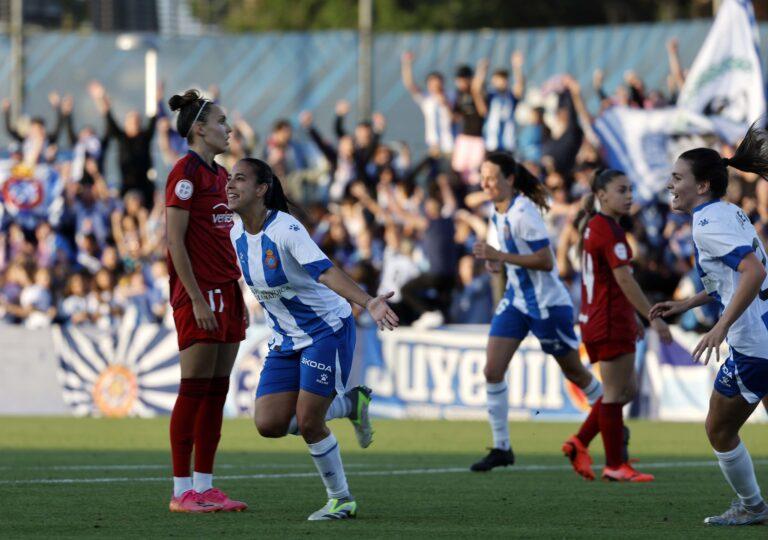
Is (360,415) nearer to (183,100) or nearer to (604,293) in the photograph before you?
(183,100)

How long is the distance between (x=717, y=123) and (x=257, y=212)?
11.2 metres

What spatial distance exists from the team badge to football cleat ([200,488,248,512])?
172cm

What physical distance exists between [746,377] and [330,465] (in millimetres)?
2257

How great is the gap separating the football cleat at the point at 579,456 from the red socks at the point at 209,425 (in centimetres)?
299

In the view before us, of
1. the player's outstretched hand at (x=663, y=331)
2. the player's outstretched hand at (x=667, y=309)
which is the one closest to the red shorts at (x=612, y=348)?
the player's outstretched hand at (x=663, y=331)

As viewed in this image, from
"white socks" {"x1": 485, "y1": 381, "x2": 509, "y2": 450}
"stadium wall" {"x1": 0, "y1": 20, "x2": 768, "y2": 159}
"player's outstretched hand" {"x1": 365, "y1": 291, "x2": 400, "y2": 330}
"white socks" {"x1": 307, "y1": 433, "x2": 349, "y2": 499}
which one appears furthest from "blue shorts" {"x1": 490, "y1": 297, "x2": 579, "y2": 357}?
"stadium wall" {"x1": 0, "y1": 20, "x2": 768, "y2": 159}

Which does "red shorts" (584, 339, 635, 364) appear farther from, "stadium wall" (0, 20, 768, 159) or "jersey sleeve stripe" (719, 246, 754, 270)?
"stadium wall" (0, 20, 768, 159)

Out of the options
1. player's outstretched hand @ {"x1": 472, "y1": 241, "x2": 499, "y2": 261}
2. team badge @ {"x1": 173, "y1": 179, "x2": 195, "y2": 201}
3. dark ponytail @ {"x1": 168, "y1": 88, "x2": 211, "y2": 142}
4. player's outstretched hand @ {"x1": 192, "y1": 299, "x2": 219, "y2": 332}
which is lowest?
player's outstretched hand @ {"x1": 192, "y1": 299, "x2": 219, "y2": 332}

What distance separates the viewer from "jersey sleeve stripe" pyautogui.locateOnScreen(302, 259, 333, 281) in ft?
25.1

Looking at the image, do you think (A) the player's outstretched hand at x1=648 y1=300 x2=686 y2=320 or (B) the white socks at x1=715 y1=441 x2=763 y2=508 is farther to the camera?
(A) the player's outstretched hand at x1=648 y1=300 x2=686 y2=320

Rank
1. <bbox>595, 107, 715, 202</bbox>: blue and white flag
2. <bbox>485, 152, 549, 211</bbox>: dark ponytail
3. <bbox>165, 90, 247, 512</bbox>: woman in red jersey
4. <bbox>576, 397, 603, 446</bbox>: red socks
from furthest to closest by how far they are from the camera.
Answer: <bbox>595, 107, 715, 202</bbox>: blue and white flag → <bbox>485, 152, 549, 211</bbox>: dark ponytail → <bbox>576, 397, 603, 446</bbox>: red socks → <bbox>165, 90, 247, 512</bbox>: woman in red jersey

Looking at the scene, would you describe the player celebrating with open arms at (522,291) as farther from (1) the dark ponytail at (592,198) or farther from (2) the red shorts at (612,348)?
(2) the red shorts at (612,348)

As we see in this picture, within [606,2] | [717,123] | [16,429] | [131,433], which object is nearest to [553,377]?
[717,123]

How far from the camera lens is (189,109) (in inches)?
341
